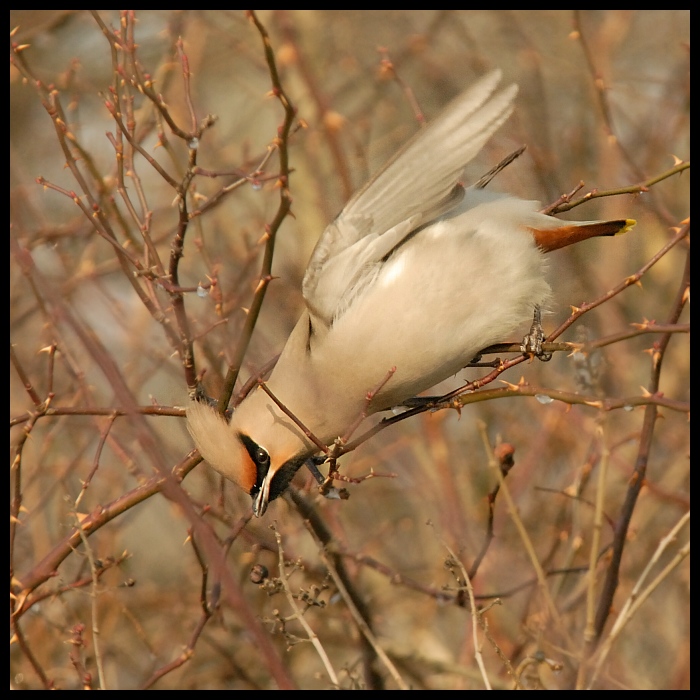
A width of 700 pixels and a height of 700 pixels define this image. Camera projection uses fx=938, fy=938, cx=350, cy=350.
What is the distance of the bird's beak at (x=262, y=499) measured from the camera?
9.94 ft

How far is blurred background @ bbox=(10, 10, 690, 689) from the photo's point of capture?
319cm

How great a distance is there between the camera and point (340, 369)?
10.6 feet

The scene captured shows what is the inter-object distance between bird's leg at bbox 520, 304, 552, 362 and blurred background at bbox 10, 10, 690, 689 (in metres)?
0.18

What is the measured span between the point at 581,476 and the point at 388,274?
111 centimetres

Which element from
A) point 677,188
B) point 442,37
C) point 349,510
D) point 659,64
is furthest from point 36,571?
point 659,64

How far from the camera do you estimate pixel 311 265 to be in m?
3.23

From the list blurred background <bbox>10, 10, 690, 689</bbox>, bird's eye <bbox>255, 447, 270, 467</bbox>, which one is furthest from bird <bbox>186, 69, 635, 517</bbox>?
blurred background <bbox>10, 10, 690, 689</bbox>

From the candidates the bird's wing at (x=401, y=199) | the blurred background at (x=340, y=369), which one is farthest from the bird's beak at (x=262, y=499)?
the bird's wing at (x=401, y=199)

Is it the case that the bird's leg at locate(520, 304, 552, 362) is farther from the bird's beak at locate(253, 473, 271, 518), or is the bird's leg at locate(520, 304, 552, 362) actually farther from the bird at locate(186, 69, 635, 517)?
the bird's beak at locate(253, 473, 271, 518)

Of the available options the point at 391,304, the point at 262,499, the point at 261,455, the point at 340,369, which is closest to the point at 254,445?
the point at 261,455

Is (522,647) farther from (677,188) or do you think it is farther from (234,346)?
(677,188)

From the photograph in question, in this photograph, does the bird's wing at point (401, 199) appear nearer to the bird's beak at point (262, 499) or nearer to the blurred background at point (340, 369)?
the blurred background at point (340, 369)

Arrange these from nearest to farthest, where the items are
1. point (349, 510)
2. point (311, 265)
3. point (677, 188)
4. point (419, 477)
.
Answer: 1. point (311, 265)
2. point (419, 477)
3. point (349, 510)
4. point (677, 188)
